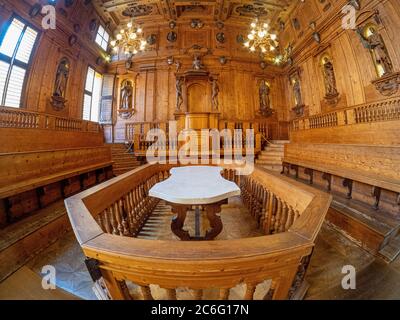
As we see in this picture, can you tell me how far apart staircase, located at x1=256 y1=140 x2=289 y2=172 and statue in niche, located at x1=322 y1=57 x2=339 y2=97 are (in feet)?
10.4

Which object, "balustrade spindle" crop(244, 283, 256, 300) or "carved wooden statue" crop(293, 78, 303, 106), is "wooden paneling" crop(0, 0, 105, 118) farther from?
"carved wooden statue" crop(293, 78, 303, 106)

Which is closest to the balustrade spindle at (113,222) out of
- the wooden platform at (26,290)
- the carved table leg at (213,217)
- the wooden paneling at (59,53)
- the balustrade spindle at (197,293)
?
the wooden platform at (26,290)

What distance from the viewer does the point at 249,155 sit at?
732 centimetres

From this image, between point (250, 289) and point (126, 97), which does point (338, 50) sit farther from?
point (126, 97)

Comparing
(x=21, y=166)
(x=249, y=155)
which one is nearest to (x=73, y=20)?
(x=21, y=166)

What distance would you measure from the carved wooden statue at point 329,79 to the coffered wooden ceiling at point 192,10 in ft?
12.5

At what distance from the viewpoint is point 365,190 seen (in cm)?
318

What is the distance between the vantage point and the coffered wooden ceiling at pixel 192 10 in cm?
863

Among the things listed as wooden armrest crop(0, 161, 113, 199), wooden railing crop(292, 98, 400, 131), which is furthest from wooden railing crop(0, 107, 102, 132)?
wooden railing crop(292, 98, 400, 131)

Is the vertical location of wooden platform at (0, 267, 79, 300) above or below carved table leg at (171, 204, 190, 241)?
below

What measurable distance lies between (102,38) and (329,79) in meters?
12.3

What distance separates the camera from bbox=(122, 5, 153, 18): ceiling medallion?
30.2ft

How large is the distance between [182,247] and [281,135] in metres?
11.1
